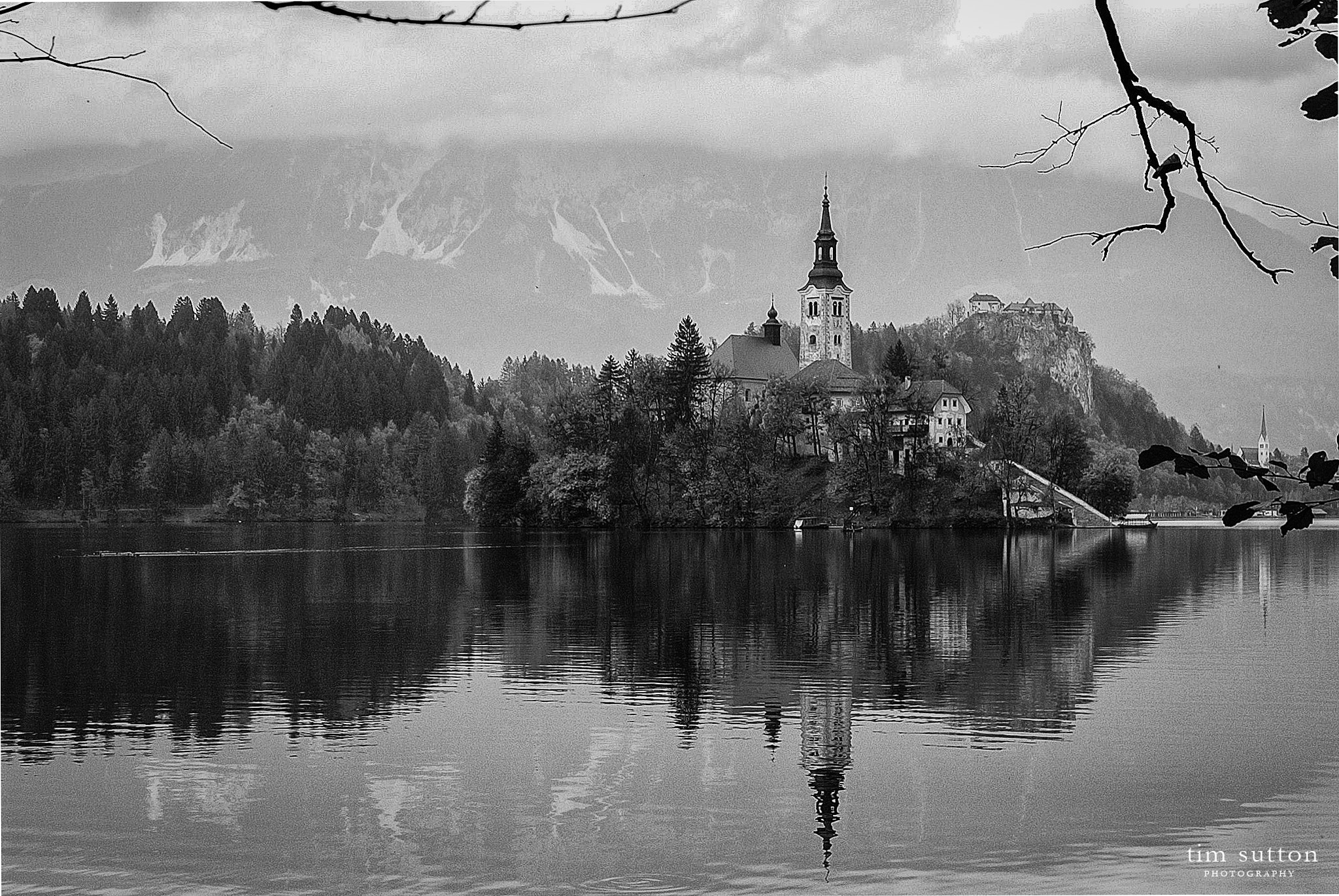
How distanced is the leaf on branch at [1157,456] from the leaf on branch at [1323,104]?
120cm

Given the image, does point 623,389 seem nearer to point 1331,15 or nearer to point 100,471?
point 100,471

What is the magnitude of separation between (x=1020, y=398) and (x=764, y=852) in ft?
352

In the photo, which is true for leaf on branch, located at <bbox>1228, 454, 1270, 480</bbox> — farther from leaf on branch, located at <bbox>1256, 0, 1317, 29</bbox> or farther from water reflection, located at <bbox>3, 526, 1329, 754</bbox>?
water reflection, located at <bbox>3, 526, 1329, 754</bbox>

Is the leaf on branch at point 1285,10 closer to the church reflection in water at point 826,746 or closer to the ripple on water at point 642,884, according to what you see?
the ripple on water at point 642,884

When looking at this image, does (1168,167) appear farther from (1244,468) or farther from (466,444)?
(466,444)

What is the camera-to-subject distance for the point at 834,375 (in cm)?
14400

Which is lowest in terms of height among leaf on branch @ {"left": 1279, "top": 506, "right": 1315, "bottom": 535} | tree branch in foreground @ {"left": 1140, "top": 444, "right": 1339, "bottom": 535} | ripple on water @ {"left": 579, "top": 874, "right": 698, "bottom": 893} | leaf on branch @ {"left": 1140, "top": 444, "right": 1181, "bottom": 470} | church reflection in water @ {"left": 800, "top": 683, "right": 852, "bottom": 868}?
ripple on water @ {"left": 579, "top": 874, "right": 698, "bottom": 893}

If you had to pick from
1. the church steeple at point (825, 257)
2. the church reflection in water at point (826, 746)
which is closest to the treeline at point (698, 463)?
the church steeple at point (825, 257)

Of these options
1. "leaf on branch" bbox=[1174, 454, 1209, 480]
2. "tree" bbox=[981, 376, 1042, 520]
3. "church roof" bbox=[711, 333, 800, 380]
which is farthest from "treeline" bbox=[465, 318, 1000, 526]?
"leaf on branch" bbox=[1174, 454, 1209, 480]

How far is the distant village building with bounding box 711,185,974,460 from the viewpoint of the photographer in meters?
135

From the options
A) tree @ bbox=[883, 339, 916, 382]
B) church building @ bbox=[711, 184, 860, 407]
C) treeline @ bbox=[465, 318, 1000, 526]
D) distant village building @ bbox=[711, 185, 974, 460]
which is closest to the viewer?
treeline @ bbox=[465, 318, 1000, 526]

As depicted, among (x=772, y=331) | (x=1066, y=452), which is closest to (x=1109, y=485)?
(x=1066, y=452)

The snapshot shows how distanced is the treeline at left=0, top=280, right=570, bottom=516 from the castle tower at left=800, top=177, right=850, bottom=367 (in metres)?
39.0

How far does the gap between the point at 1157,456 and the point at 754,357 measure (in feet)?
499
